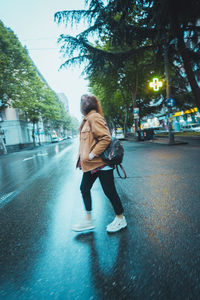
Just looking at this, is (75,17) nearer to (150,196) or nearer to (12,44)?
(150,196)

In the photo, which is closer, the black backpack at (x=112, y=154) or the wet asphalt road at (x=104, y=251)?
the wet asphalt road at (x=104, y=251)

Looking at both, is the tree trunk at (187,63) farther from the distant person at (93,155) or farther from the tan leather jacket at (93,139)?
the tan leather jacket at (93,139)

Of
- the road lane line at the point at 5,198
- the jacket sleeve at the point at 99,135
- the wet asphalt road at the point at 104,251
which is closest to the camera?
the wet asphalt road at the point at 104,251

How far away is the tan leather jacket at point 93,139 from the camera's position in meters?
2.42

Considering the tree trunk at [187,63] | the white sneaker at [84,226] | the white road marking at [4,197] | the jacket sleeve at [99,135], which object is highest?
the tree trunk at [187,63]

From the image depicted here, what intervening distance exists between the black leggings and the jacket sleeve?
0.33 metres

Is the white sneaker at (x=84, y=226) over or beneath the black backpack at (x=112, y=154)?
beneath

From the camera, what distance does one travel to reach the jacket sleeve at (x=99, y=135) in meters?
2.41

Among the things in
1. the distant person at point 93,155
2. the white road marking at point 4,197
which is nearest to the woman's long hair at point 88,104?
the distant person at point 93,155

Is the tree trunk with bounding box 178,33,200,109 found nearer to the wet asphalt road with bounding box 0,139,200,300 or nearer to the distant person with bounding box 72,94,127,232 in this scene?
the wet asphalt road with bounding box 0,139,200,300

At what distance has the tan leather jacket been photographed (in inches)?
95.4

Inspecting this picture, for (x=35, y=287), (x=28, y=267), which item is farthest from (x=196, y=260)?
(x=28, y=267)

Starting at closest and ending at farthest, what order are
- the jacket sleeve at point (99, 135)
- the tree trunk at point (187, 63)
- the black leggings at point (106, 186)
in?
the jacket sleeve at point (99, 135) → the black leggings at point (106, 186) → the tree trunk at point (187, 63)

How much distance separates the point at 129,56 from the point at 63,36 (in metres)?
4.07
